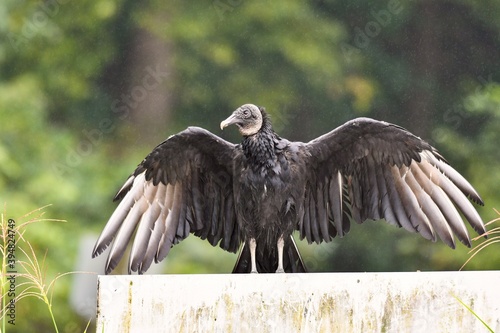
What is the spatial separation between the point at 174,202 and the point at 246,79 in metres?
5.98

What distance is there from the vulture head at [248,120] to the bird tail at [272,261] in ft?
1.80

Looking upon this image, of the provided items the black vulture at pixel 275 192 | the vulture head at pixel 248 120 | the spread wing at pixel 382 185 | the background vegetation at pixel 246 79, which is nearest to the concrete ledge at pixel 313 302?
the black vulture at pixel 275 192

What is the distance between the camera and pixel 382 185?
16.3 feet

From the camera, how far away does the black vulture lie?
4.64 meters

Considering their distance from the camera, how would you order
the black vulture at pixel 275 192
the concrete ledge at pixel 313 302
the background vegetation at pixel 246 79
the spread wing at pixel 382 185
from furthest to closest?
the background vegetation at pixel 246 79, the spread wing at pixel 382 185, the black vulture at pixel 275 192, the concrete ledge at pixel 313 302

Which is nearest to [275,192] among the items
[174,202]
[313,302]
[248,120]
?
[248,120]

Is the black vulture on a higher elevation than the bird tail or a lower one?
higher

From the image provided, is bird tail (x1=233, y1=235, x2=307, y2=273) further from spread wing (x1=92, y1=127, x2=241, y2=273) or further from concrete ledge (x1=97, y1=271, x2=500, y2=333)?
concrete ledge (x1=97, y1=271, x2=500, y2=333)

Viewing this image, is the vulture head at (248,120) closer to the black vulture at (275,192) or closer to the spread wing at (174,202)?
the black vulture at (275,192)

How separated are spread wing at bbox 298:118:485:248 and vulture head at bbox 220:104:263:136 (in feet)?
0.85

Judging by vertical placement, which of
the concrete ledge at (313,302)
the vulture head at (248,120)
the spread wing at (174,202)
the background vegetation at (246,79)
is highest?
the background vegetation at (246,79)

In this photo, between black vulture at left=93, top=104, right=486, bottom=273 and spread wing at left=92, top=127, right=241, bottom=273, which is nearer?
black vulture at left=93, top=104, right=486, bottom=273

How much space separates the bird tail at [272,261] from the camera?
4.82 m

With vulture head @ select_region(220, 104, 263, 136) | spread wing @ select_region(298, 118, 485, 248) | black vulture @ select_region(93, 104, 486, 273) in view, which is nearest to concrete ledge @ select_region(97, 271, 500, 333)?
black vulture @ select_region(93, 104, 486, 273)
